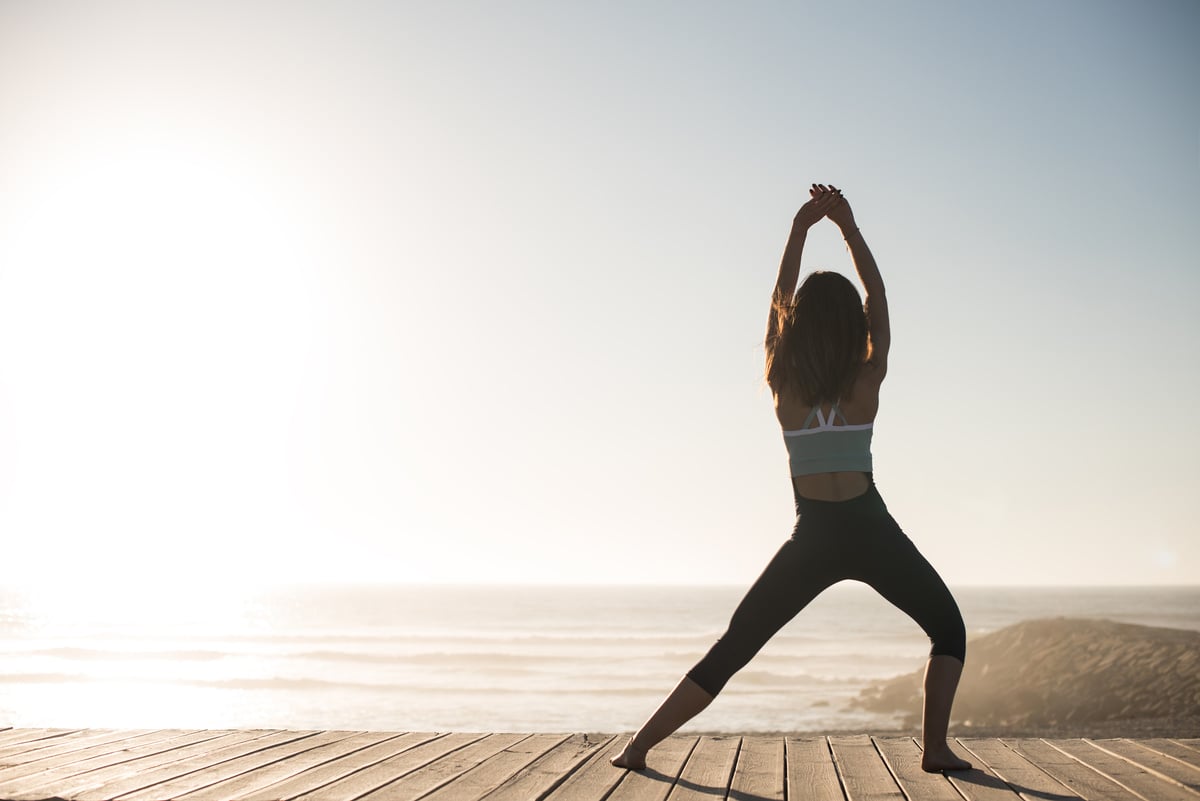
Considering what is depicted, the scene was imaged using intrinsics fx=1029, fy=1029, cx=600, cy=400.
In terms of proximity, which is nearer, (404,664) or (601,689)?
(601,689)

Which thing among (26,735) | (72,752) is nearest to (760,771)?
(72,752)

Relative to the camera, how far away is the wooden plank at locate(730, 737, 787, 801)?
3.50 m

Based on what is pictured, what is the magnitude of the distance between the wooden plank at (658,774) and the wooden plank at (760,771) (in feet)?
0.76

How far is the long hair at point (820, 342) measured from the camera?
12.5 feet

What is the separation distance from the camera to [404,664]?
36.5 m

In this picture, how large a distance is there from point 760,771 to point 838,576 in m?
0.83

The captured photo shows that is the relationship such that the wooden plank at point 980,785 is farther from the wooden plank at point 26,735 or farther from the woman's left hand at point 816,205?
the wooden plank at point 26,735

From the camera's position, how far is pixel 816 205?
4094mm

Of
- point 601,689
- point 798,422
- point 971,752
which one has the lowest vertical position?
point 601,689

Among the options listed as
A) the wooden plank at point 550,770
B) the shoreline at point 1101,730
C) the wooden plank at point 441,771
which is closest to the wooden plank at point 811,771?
the wooden plank at point 550,770

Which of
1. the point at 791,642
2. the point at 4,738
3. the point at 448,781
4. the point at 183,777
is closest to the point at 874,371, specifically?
the point at 448,781

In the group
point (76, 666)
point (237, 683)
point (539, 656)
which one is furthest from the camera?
point (539, 656)

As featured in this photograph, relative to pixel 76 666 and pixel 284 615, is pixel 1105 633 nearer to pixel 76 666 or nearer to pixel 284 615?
pixel 76 666

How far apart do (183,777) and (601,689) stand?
2549 centimetres
